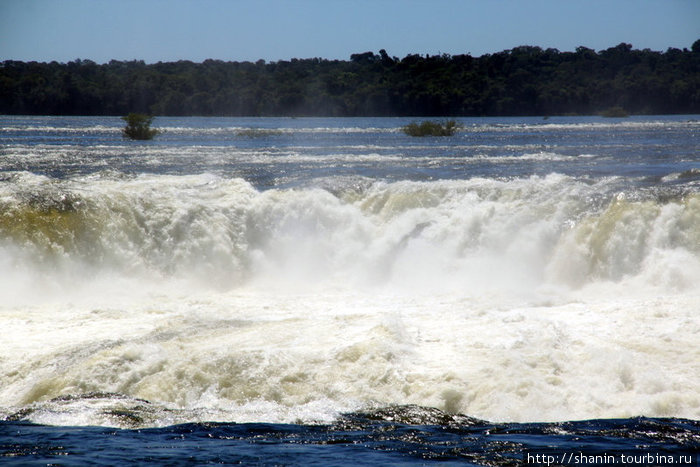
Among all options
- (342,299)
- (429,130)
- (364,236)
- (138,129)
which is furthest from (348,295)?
(429,130)

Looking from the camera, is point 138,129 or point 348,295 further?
point 138,129

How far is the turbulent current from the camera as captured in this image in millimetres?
8484

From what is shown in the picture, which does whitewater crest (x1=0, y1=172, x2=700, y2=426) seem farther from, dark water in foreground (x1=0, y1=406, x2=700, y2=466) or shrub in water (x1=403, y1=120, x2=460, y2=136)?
shrub in water (x1=403, y1=120, x2=460, y2=136)

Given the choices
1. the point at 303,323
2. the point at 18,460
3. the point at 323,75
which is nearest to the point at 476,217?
the point at 303,323

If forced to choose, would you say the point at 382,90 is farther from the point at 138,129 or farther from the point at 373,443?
the point at 373,443

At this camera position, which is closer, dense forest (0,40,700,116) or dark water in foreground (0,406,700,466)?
dark water in foreground (0,406,700,466)

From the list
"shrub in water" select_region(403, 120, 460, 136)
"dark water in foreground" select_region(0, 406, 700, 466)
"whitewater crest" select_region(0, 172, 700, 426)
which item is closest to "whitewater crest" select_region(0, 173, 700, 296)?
"whitewater crest" select_region(0, 172, 700, 426)

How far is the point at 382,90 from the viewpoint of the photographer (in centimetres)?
9412

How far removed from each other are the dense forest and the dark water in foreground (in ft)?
283

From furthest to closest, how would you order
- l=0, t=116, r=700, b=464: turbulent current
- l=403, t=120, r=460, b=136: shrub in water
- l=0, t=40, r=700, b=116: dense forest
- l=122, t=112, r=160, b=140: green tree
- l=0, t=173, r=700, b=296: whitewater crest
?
l=0, t=40, r=700, b=116: dense forest
l=403, t=120, r=460, b=136: shrub in water
l=122, t=112, r=160, b=140: green tree
l=0, t=173, r=700, b=296: whitewater crest
l=0, t=116, r=700, b=464: turbulent current

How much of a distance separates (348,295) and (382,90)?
8186 centimetres

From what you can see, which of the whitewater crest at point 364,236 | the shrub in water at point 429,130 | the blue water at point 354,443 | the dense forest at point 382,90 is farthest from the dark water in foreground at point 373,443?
the dense forest at point 382,90

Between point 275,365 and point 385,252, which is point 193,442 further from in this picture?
point 385,252

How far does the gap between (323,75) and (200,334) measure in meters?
97.0
